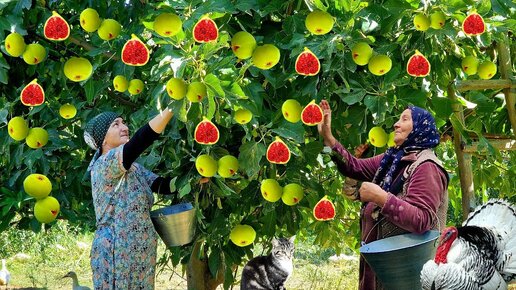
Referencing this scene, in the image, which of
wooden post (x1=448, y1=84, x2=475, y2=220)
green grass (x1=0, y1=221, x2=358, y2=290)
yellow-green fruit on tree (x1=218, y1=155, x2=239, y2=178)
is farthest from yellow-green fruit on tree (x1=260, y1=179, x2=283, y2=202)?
green grass (x1=0, y1=221, x2=358, y2=290)

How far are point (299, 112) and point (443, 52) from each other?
0.83 m

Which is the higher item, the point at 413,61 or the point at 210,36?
the point at 210,36

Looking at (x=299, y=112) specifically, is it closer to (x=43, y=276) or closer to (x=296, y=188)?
(x=296, y=188)

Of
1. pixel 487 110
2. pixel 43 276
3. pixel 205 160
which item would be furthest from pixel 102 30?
pixel 43 276

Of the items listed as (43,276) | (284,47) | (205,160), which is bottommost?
(43,276)

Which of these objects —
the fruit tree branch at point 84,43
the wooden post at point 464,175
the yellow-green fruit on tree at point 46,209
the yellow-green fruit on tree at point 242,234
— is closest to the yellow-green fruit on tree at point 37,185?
the yellow-green fruit on tree at point 46,209

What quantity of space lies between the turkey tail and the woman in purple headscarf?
10.1 inches

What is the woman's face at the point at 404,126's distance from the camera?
11.1 feet

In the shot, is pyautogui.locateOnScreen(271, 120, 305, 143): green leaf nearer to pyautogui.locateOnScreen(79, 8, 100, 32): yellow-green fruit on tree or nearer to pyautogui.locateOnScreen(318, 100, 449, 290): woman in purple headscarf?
pyautogui.locateOnScreen(318, 100, 449, 290): woman in purple headscarf

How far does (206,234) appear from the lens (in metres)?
3.92

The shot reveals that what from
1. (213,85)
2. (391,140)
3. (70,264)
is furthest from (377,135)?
(70,264)

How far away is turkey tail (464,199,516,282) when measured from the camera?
355 cm

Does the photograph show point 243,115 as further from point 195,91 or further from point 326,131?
point 326,131

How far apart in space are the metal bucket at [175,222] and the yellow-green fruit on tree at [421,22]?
119 cm
